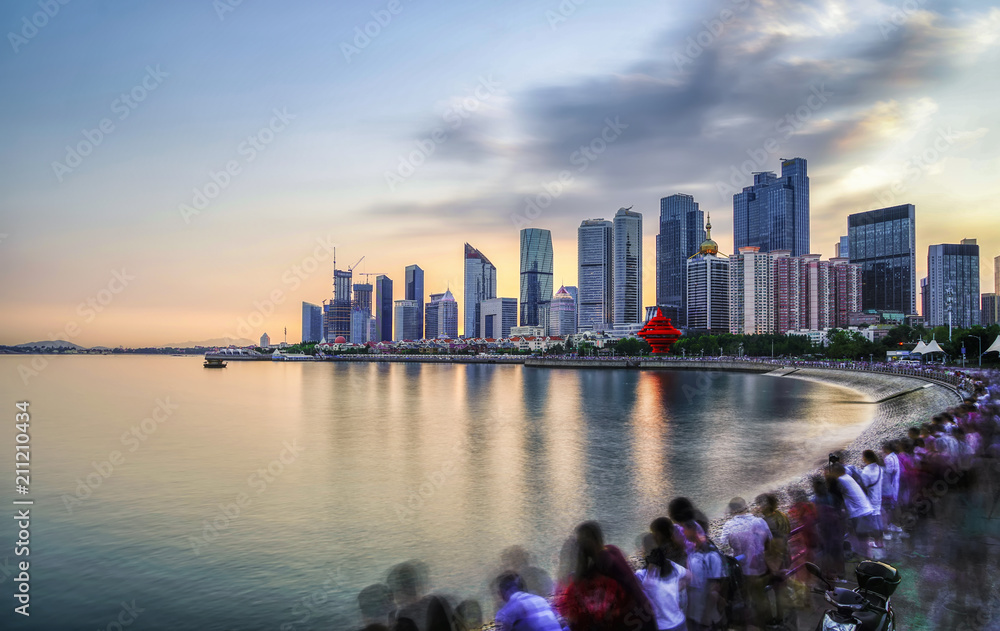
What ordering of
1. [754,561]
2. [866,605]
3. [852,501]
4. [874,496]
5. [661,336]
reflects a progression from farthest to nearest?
[661,336], [874,496], [852,501], [754,561], [866,605]

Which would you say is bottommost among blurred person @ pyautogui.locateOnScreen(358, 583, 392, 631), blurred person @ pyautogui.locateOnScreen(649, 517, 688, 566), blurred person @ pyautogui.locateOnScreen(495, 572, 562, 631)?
blurred person @ pyautogui.locateOnScreen(358, 583, 392, 631)

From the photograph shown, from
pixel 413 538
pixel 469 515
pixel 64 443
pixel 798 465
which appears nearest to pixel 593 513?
pixel 469 515

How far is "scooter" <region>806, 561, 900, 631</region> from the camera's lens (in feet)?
17.8

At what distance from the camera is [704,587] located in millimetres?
6648

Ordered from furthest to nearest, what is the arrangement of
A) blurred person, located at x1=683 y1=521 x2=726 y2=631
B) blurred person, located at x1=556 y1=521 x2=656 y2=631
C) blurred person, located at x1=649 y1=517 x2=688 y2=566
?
Result: 1. blurred person, located at x1=683 y1=521 x2=726 y2=631
2. blurred person, located at x1=649 y1=517 x2=688 y2=566
3. blurred person, located at x1=556 y1=521 x2=656 y2=631

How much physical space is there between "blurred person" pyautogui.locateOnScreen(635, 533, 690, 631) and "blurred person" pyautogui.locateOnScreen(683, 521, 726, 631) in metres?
0.42

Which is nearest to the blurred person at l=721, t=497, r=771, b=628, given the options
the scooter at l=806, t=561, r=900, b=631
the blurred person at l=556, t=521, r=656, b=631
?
the scooter at l=806, t=561, r=900, b=631

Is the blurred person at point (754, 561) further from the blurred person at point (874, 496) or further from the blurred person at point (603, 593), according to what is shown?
the blurred person at point (874, 496)

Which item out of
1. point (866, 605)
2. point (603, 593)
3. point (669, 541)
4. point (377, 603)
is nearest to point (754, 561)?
point (669, 541)

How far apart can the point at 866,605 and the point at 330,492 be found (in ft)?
73.4

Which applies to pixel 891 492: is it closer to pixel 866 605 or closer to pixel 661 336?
pixel 866 605

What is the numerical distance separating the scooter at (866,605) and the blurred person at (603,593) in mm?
1668

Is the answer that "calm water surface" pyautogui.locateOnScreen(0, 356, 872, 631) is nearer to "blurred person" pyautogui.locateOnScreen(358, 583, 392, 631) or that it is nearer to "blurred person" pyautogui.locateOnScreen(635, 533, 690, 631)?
"blurred person" pyautogui.locateOnScreen(358, 583, 392, 631)

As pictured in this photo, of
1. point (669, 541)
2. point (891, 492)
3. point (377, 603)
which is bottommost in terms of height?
point (377, 603)
